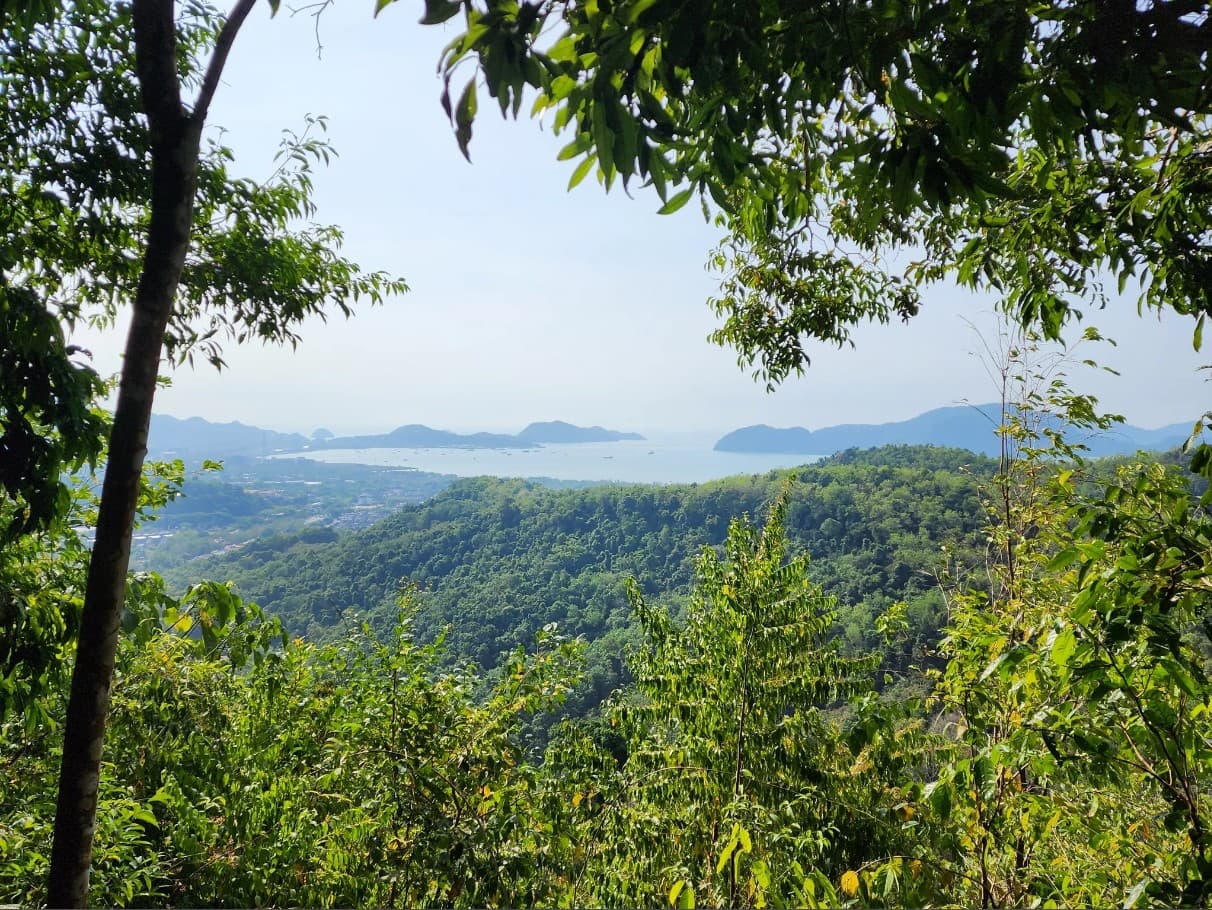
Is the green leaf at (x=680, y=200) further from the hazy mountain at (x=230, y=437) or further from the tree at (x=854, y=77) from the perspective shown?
the hazy mountain at (x=230, y=437)

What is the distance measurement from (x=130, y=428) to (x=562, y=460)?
420ft

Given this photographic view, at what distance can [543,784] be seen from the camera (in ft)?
12.7

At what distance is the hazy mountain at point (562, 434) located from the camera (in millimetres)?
142750

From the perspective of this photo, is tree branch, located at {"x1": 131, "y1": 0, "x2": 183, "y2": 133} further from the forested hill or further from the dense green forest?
the forested hill

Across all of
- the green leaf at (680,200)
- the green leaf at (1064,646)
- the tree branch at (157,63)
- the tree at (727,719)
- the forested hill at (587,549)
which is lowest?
the forested hill at (587,549)

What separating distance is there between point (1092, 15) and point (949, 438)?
89923 mm

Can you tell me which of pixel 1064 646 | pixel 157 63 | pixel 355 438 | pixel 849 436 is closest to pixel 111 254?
pixel 157 63

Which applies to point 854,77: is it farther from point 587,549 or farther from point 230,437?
point 230,437

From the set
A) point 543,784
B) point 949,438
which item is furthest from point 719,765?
point 949,438

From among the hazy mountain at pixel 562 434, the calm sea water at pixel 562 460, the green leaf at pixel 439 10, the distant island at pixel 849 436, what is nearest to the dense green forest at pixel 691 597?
the green leaf at pixel 439 10

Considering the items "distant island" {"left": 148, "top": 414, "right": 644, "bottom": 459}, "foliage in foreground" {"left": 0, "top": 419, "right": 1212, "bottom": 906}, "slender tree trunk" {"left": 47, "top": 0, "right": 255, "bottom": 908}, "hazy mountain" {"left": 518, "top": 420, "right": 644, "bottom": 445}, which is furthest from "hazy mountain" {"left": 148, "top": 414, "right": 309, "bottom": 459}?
"slender tree trunk" {"left": 47, "top": 0, "right": 255, "bottom": 908}

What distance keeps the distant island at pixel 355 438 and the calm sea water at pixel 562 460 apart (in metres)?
1.99

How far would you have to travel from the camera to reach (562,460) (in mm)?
129000

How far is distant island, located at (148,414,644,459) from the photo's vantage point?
10538cm
